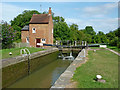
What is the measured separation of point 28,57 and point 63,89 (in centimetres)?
847

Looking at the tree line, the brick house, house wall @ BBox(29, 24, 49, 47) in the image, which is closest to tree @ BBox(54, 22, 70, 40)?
the tree line

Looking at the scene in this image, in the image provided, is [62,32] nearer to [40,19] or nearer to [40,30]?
[40,19]

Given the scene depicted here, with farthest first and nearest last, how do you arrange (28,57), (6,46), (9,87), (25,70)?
(6,46) → (28,57) → (25,70) → (9,87)

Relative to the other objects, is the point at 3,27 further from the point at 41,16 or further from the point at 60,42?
the point at 60,42

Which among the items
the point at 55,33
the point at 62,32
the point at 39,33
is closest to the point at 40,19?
the point at 39,33

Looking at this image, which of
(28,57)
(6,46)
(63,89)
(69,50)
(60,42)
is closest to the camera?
(63,89)

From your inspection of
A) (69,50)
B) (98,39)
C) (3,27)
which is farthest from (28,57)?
(98,39)

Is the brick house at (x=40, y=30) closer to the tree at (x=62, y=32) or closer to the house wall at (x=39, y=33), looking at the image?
the house wall at (x=39, y=33)

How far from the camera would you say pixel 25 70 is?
451 inches

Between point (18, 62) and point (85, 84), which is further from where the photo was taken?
point (18, 62)

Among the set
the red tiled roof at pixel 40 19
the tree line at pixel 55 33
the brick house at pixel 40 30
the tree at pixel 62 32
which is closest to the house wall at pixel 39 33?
the brick house at pixel 40 30

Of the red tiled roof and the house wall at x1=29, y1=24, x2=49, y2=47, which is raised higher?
the red tiled roof

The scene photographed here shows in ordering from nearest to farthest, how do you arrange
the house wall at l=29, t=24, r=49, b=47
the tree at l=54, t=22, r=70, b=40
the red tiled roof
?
the house wall at l=29, t=24, r=49, b=47
the red tiled roof
the tree at l=54, t=22, r=70, b=40

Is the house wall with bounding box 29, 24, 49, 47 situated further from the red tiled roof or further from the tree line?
the tree line
